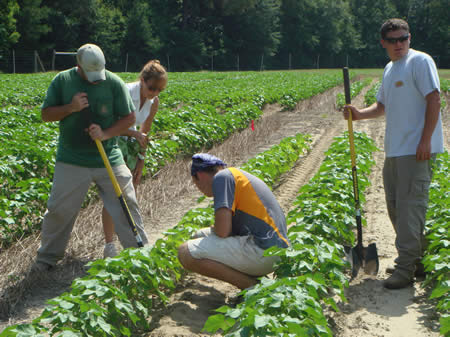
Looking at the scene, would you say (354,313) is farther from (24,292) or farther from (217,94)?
(217,94)

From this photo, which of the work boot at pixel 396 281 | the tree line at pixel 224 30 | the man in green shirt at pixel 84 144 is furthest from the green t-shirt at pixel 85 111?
the tree line at pixel 224 30

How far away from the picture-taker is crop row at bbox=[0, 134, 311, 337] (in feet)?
9.45

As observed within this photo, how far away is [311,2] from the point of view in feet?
240

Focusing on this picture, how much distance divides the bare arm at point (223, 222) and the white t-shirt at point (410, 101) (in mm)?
1575

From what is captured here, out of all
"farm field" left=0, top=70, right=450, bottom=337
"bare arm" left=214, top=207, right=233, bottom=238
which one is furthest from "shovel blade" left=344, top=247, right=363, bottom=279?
"bare arm" left=214, top=207, right=233, bottom=238

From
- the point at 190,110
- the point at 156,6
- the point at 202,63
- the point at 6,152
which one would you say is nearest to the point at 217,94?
the point at 190,110

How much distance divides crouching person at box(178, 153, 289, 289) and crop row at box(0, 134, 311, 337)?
1.10 ft

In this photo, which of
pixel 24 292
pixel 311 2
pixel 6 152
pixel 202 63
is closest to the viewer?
pixel 24 292

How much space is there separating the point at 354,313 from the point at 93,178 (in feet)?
8.03

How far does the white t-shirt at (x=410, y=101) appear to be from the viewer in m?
4.05

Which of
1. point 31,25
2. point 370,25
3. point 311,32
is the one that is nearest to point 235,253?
point 31,25

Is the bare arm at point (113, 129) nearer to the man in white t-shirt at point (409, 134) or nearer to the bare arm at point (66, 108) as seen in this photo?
the bare arm at point (66, 108)

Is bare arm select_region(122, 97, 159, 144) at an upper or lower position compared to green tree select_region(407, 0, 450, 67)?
lower

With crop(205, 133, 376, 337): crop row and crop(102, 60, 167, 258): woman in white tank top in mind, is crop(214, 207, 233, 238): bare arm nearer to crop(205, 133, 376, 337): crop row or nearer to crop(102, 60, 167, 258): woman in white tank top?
crop(205, 133, 376, 337): crop row
